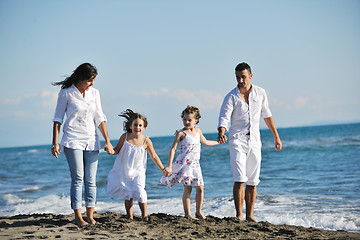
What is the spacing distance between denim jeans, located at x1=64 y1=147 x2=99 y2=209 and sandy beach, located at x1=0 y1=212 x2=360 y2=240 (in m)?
0.33

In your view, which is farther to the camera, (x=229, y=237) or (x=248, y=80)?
(x=248, y=80)

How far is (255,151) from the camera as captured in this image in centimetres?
514

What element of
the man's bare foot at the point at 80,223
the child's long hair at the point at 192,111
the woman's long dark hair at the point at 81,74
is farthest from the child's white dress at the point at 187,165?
the woman's long dark hair at the point at 81,74

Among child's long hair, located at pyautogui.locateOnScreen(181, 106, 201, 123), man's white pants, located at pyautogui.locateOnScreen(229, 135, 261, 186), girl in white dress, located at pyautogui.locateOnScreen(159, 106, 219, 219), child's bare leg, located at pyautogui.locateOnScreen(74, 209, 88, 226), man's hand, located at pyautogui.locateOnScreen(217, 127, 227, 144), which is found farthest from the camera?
child's long hair, located at pyautogui.locateOnScreen(181, 106, 201, 123)

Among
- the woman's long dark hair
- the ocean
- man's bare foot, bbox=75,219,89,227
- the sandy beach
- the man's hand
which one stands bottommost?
the ocean

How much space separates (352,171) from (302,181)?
2.01 metres

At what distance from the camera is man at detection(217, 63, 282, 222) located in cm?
509

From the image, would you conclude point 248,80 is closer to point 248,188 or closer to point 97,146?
point 248,188

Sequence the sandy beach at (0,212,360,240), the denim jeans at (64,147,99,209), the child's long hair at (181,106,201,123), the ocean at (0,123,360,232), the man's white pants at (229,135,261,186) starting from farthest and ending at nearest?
the ocean at (0,123,360,232), the child's long hair at (181,106,201,123), the man's white pants at (229,135,261,186), the denim jeans at (64,147,99,209), the sandy beach at (0,212,360,240)

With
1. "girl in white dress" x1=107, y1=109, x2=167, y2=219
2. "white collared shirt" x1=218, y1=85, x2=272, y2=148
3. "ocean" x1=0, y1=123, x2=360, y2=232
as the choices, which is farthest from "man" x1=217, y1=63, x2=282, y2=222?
"ocean" x1=0, y1=123, x2=360, y2=232

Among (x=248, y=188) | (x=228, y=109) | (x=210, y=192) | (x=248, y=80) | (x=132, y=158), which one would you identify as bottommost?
(x=210, y=192)

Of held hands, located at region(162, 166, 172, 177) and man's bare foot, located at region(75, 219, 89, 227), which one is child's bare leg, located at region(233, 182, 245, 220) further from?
man's bare foot, located at region(75, 219, 89, 227)

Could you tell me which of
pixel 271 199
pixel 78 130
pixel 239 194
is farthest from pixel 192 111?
pixel 271 199

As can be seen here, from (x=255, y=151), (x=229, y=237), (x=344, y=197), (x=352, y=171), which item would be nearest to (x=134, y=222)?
(x=229, y=237)
